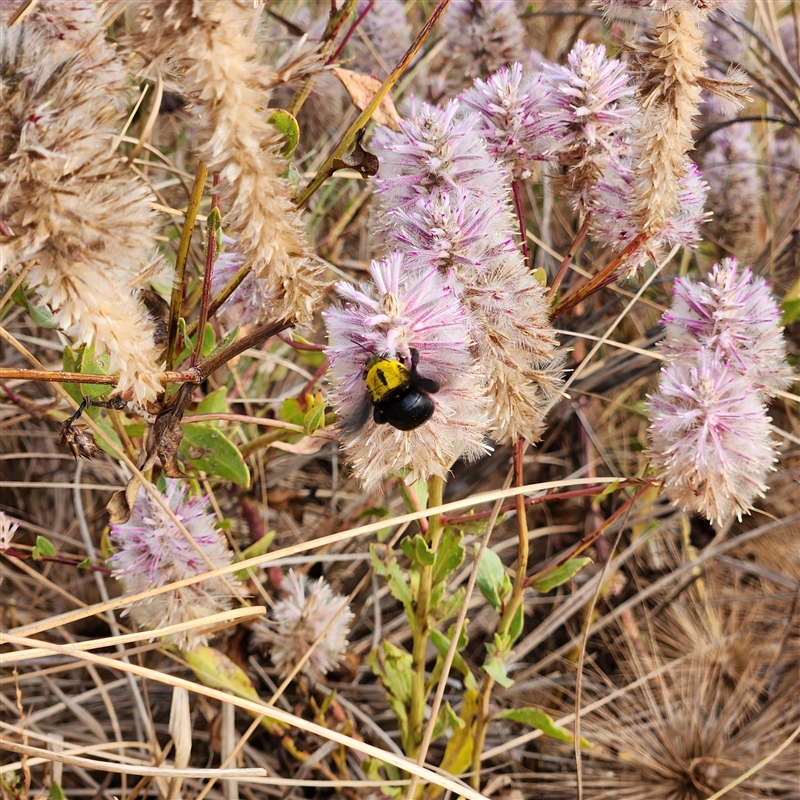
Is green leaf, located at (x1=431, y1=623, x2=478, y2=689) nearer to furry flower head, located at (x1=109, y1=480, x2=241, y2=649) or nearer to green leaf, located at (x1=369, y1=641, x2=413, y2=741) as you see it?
green leaf, located at (x1=369, y1=641, x2=413, y2=741)

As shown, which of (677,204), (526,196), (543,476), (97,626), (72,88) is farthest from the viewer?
(526,196)

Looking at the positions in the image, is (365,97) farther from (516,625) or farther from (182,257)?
(516,625)

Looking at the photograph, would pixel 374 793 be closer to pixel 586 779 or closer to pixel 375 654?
pixel 375 654

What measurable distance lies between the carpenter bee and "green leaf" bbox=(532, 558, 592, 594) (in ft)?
1.56

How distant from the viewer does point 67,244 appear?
0.67 meters

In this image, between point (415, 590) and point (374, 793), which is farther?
point (374, 793)

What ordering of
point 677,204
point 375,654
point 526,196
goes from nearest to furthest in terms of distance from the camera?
1. point 677,204
2. point 375,654
3. point 526,196

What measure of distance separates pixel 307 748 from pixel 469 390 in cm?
97

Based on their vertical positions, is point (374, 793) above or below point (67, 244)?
below

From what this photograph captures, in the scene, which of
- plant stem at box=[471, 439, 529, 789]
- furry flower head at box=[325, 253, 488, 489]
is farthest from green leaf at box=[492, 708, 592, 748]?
furry flower head at box=[325, 253, 488, 489]

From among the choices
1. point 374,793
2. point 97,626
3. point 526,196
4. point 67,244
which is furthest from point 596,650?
point 67,244

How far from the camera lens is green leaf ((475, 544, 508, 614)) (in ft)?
4.16

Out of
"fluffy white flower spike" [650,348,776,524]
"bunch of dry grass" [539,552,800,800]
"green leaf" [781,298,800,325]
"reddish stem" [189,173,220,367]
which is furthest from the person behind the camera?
"bunch of dry grass" [539,552,800,800]

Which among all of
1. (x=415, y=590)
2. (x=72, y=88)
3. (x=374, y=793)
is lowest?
(x=374, y=793)
